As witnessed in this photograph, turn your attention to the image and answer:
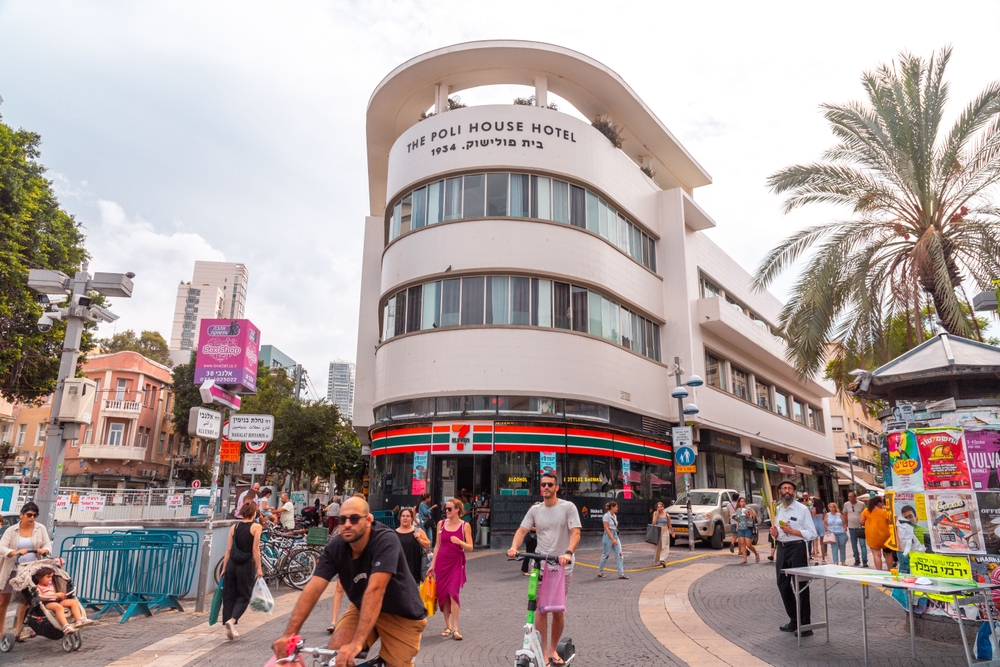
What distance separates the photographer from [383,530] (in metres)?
4.19

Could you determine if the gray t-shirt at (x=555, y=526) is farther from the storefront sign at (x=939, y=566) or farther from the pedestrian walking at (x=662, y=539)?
the pedestrian walking at (x=662, y=539)

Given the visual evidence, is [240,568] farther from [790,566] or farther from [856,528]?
[856,528]

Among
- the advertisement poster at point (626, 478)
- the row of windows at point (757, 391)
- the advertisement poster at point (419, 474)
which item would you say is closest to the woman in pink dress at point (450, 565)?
the advertisement poster at point (419, 474)

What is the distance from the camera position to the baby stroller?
25.7ft

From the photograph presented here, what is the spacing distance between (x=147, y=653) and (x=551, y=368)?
16619mm

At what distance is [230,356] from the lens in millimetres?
22578

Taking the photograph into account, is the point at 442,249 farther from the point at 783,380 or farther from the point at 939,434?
the point at 783,380

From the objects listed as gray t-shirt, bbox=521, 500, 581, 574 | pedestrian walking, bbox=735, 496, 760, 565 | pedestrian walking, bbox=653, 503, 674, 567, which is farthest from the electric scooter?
pedestrian walking, bbox=735, 496, 760, 565

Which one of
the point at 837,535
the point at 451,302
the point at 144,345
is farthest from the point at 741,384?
the point at 144,345

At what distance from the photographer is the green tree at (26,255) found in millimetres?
22984

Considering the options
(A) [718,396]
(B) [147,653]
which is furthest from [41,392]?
(A) [718,396]

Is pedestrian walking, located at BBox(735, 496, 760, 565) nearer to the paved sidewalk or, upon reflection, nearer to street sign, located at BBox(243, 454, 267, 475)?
the paved sidewalk

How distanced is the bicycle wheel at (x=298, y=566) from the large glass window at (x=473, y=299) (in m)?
11.3

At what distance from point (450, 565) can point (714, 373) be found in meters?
27.6
